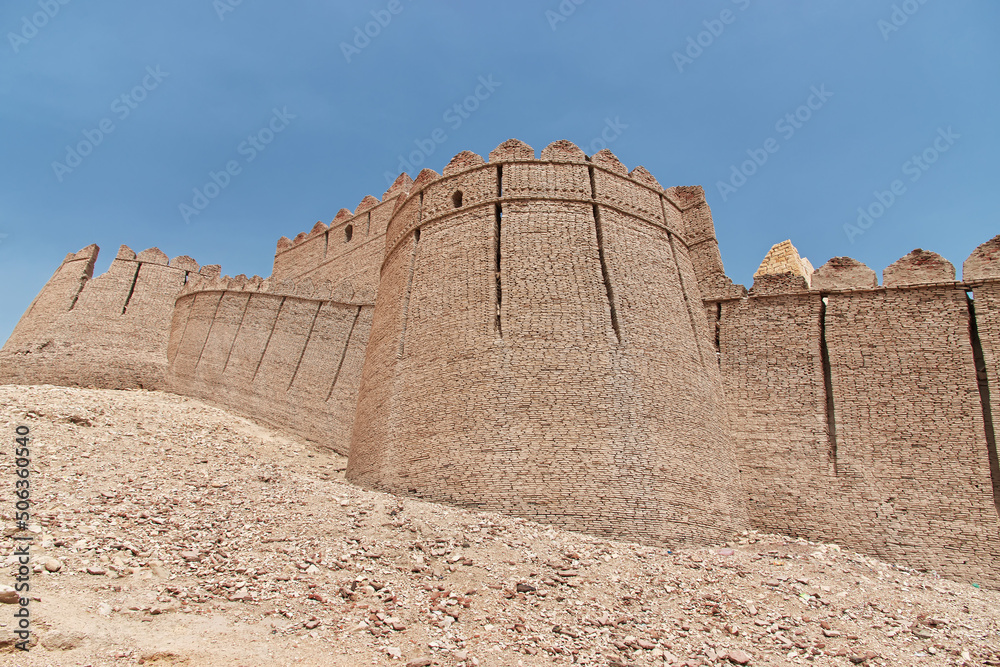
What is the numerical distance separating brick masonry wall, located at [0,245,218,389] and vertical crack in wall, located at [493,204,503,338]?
996cm

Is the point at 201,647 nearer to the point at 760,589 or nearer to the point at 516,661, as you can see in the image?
the point at 516,661

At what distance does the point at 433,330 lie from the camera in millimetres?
11508

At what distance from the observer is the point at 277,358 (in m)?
16.3

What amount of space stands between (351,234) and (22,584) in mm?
17439

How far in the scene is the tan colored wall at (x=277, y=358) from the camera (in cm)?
1534

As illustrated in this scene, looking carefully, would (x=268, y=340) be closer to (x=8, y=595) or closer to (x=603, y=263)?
(x=603, y=263)

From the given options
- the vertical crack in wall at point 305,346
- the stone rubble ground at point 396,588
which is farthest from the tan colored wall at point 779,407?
the vertical crack in wall at point 305,346

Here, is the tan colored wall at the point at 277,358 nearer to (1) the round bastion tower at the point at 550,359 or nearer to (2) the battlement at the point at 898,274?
(1) the round bastion tower at the point at 550,359

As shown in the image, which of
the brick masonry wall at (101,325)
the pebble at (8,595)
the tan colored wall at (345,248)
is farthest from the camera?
the tan colored wall at (345,248)

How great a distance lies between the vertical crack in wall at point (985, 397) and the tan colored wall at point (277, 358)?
38.2 ft

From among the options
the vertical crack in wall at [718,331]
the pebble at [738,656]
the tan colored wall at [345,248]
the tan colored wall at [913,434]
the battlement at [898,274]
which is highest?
the tan colored wall at [345,248]

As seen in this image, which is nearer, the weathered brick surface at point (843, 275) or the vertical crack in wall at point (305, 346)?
the weathered brick surface at point (843, 275)

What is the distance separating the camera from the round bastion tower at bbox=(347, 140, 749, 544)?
9.48 meters

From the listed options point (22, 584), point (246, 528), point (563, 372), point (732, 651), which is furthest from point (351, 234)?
point (732, 651)
